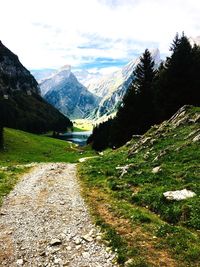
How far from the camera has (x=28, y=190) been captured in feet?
93.6

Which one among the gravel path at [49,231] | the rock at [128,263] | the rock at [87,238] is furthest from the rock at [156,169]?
the rock at [128,263]

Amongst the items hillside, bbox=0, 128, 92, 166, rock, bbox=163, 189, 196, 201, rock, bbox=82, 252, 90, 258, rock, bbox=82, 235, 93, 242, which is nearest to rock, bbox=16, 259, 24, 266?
rock, bbox=82, 252, 90, 258

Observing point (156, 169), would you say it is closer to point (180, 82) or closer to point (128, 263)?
point (128, 263)

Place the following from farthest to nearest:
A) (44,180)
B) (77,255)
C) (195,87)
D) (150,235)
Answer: (195,87)
(44,180)
(150,235)
(77,255)

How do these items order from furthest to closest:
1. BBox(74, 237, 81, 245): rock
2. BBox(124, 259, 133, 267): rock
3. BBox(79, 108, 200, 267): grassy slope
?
BBox(74, 237, 81, 245): rock
BBox(79, 108, 200, 267): grassy slope
BBox(124, 259, 133, 267): rock

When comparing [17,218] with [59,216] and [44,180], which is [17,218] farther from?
[44,180]

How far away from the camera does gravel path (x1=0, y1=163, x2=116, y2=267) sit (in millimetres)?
14695

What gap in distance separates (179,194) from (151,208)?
184cm

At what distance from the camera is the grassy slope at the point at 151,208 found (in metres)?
14.4

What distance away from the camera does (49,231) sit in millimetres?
17938

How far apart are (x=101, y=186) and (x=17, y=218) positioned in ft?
28.4

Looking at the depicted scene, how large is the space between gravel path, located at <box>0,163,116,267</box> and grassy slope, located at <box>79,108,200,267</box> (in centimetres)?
91

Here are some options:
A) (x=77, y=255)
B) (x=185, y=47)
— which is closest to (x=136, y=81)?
(x=185, y=47)

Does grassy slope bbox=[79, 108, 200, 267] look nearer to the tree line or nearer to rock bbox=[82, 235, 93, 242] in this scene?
rock bbox=[82, 235, 93, 242]
